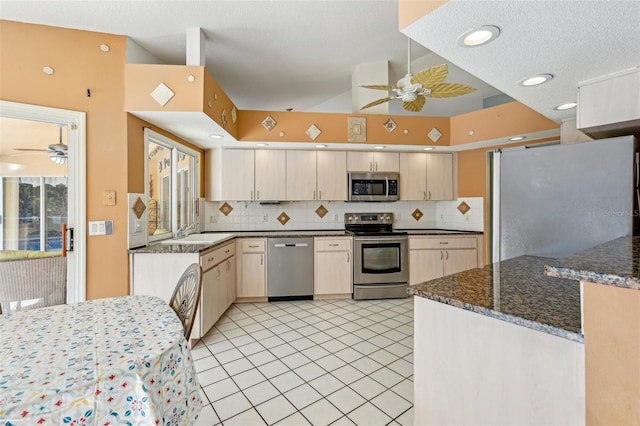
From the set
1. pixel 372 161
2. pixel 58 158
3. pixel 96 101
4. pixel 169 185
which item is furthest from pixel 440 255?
pixel 58 158

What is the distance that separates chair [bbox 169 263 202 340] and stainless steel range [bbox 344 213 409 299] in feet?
8.35

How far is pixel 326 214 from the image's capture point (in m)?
4.50

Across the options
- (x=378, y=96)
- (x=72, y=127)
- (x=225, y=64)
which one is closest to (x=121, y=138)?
(x=72, y=127)

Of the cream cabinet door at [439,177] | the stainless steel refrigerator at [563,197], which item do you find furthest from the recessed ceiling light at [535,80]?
the cream cabinet door at [439,177]

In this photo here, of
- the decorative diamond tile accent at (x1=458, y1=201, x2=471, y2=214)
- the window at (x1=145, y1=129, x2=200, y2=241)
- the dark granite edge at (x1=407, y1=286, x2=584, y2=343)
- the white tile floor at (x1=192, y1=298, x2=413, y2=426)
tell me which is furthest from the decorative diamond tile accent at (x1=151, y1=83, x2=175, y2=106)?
the decorative diamond tile accent at (x1=458, y1=201, x2=471, y2=214)

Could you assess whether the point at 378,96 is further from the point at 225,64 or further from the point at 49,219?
the point at 49,219

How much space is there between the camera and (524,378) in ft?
3.39

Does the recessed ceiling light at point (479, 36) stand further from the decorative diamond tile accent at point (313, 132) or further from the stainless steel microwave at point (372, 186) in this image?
the stainless steel microwave at point (372, 186)

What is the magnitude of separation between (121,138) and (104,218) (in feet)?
2.36

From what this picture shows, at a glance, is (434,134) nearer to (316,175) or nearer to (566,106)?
(316,175)

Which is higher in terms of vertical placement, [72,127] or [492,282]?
[72,127]

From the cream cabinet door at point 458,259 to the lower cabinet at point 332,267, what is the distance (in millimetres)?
1414

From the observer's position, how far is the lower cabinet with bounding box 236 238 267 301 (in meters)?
3.71

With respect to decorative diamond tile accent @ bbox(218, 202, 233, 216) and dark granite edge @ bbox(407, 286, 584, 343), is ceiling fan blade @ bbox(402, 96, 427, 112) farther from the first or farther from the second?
decorative diamond tile accent @ bbox(218, 202, 233, 216)
